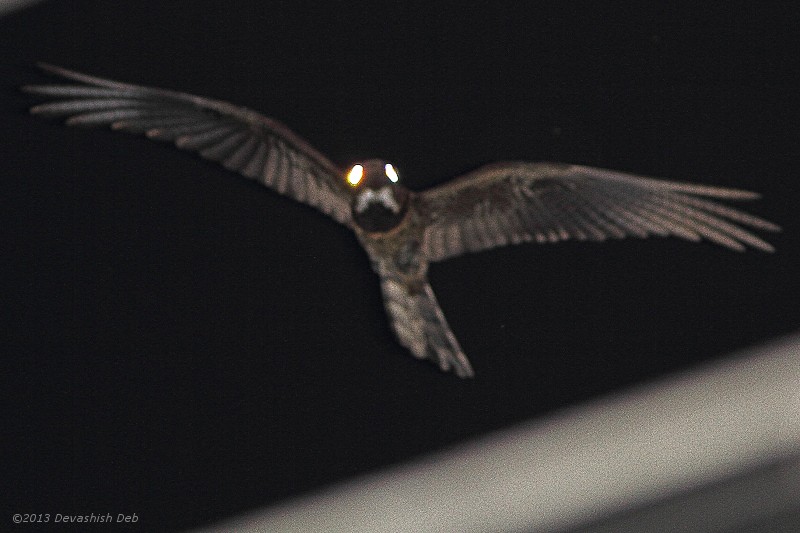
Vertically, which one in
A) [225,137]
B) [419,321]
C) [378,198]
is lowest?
[419,321]

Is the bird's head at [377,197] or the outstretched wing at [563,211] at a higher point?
the bird's head at [377,197]

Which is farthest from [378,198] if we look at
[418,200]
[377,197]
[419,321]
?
[419,321]

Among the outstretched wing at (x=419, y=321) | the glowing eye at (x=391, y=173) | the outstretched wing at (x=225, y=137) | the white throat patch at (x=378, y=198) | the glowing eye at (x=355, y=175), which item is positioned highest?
the outstretched wing at (x=225, y=137)

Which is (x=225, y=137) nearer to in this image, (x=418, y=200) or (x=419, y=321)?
(x=418, y=200)

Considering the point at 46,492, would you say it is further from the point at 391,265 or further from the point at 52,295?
the point at 391,265

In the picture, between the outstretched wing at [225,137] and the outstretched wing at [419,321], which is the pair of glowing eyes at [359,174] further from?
the outstretched wing at [419,321]

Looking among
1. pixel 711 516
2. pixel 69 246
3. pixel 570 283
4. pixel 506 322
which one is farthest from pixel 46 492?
pixel 711 516

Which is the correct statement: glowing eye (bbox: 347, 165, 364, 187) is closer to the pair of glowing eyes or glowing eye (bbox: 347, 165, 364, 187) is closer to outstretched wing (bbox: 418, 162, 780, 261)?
the pair of glowing eyes

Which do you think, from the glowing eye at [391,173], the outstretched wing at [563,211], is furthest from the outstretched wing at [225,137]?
the outstretched wing at [563,211]
